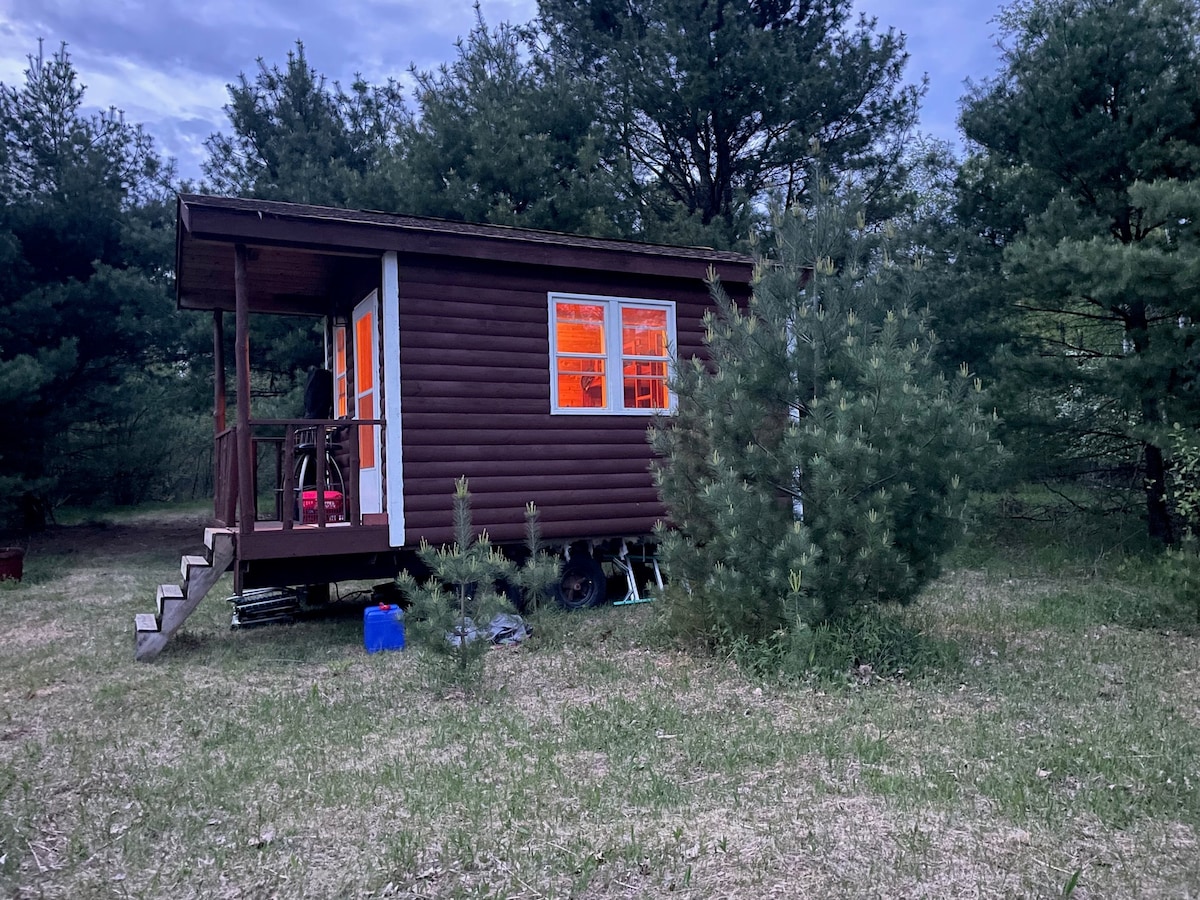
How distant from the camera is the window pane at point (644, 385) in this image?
28.4 ft

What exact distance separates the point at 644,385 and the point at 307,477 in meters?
3.27

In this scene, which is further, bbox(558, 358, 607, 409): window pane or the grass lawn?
bbox(558, 358, 607, 409): window pane

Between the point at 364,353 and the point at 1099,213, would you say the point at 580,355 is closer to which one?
the point at 364,353

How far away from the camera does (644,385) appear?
28.7 ft

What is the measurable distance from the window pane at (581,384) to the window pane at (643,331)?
35 centimetres

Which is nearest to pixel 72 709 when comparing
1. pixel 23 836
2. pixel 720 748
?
pixel 23 836

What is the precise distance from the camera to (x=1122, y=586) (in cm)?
913

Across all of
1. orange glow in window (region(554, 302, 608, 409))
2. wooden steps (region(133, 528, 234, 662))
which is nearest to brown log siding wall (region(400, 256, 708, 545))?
orange glow in window (region(554, 302, 608, 409))

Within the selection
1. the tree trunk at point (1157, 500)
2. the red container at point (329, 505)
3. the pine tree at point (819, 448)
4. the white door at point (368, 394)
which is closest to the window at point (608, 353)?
the white door at point (368, 394)

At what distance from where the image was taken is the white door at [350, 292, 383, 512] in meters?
7.75

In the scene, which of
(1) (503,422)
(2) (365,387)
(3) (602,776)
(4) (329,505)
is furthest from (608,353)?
(3) (602,776)

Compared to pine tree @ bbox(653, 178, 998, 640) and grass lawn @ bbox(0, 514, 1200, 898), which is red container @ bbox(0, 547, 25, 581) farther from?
pine tree @ bbox(653, 178, 998, 640)

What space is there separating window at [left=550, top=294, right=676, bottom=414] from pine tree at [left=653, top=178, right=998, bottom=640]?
2224 mm

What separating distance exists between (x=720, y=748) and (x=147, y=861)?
7.74 ft
